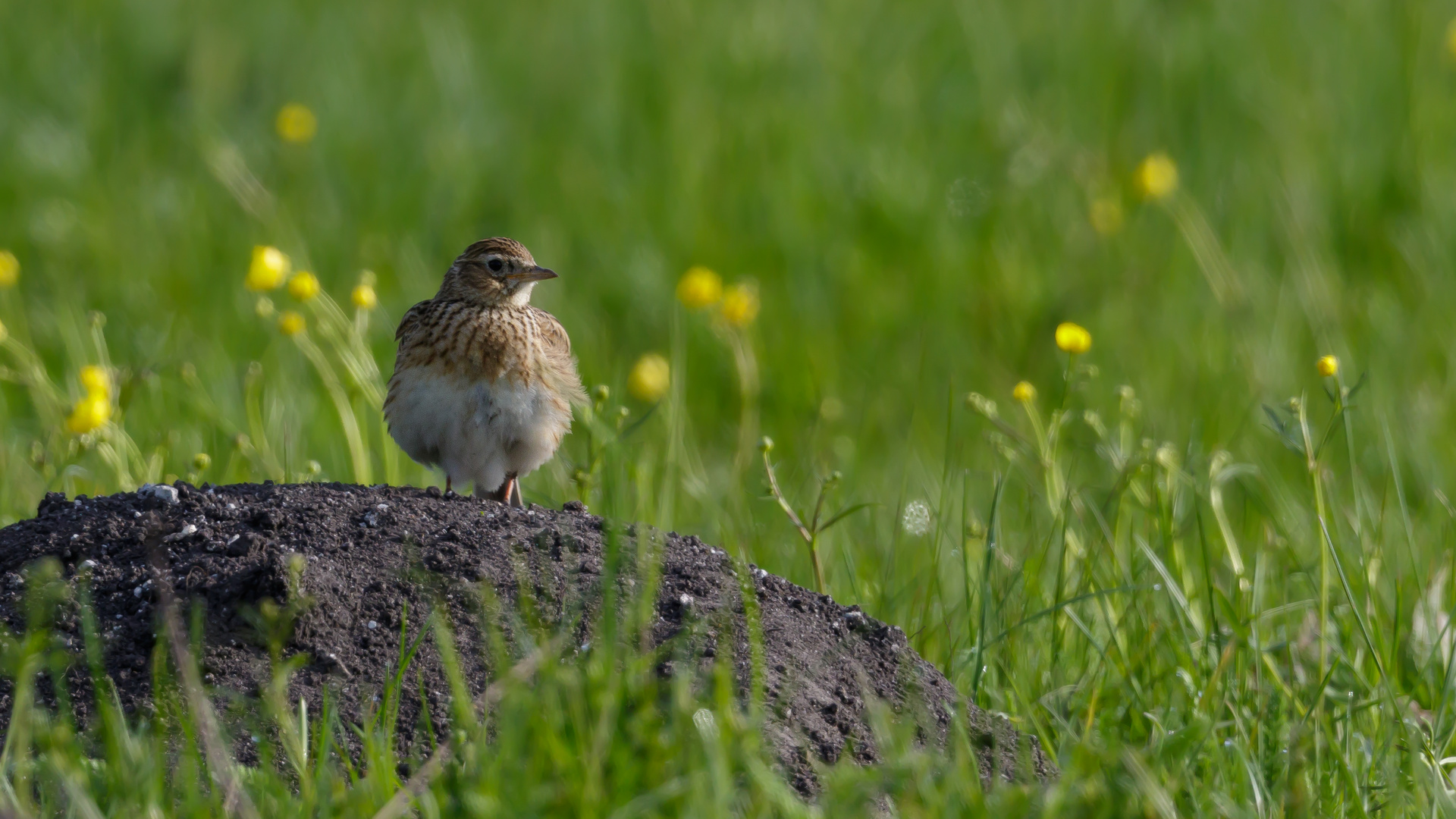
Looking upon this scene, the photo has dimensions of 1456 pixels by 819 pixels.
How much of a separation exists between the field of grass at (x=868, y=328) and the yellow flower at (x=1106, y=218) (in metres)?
0.03

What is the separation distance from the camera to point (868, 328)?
8.77m

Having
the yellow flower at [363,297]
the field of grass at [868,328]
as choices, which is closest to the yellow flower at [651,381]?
the field of grass at [868,328]

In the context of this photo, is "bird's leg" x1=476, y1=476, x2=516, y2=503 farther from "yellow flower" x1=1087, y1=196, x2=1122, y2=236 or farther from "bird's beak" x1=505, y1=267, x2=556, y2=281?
"yellow flower" x1=1087, y1=196, x2=1122, y2=236

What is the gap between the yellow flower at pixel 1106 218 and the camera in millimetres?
9422

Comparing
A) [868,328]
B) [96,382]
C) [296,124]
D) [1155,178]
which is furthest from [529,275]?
[296,124]

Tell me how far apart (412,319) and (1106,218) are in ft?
17.2

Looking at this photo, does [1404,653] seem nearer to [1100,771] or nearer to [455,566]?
[1100,771]

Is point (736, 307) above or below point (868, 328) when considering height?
below

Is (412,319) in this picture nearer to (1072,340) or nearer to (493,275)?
(493,275)

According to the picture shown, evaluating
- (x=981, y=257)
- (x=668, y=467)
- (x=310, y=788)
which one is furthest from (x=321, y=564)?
(x=981, y=257)

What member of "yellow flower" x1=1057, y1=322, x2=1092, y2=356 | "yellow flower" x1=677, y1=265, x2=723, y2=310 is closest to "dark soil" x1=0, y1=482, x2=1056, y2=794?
"yellow flower" x1=1057, y1=322, x2=1092, y2=356

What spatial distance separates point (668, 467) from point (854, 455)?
3.41ft

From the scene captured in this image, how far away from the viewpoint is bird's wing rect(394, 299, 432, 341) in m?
5.56

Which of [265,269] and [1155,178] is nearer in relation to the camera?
[265,269]
